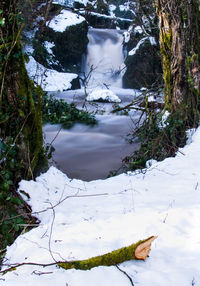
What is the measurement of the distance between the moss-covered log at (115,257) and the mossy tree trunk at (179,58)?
432cm

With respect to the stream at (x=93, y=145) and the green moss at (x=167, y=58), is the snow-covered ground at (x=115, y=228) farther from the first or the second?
the green moss at (x=167, y=58)

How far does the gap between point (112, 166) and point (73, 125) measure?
306 cm

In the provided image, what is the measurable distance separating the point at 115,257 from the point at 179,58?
4.92m

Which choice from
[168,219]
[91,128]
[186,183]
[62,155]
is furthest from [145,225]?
[91,128]

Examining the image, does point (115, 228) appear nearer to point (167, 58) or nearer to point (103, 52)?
point (167, 58)

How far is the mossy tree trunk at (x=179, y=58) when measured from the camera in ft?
18.6

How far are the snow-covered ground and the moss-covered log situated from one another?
40 millimetres

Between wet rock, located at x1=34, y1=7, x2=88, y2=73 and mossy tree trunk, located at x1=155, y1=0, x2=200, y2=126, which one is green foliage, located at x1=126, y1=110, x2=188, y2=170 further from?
wet rock, located at x1=34, y1=7, x2=88, y2=73

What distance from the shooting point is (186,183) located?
3.53 meters

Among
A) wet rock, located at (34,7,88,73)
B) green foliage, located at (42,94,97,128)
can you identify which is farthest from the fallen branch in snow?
wet rock, located at (34,7,88,73)

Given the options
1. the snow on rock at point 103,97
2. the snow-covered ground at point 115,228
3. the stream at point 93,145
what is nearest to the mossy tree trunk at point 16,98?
the snow-covered ground at point 115,228

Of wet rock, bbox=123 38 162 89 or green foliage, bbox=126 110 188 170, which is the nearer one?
green foliage, bbox=126 110 188 170

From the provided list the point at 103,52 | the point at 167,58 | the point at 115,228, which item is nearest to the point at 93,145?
the point at 167,58

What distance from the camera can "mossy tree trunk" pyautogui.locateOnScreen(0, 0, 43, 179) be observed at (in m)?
3.06
